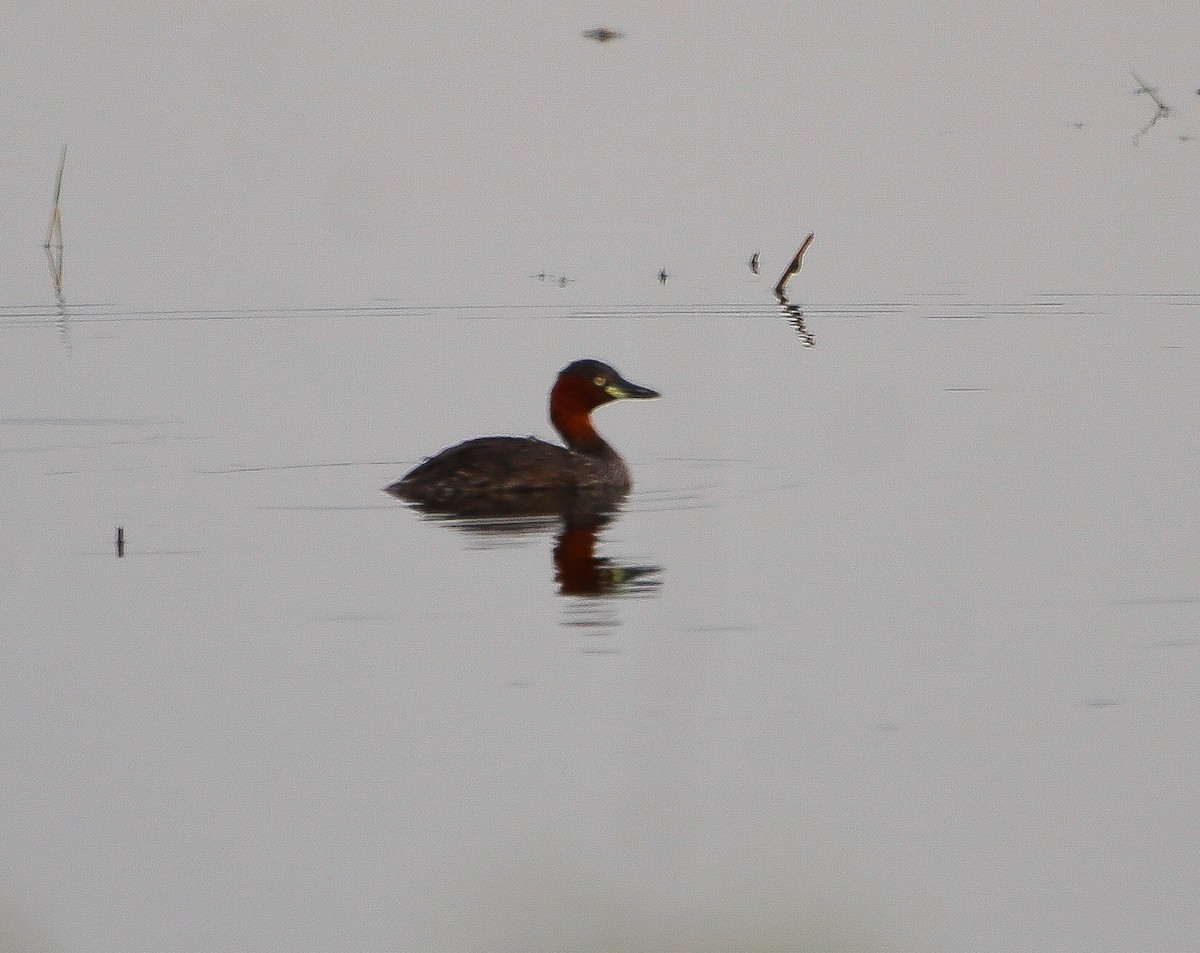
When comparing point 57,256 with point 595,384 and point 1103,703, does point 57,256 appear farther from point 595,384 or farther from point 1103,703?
point 1103,703

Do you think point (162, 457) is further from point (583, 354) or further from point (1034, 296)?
point (1034, 296)

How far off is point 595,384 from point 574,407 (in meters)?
0.21

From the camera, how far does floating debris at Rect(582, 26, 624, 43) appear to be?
43.2m

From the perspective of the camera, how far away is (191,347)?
18.3m

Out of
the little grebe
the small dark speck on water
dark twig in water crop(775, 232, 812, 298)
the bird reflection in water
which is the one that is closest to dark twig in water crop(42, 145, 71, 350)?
the little grebe

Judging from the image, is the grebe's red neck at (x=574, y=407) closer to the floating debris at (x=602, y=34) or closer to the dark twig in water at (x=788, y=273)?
the dark twig in water at (x=788, y=273)

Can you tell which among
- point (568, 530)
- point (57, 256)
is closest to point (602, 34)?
point (57, 256)

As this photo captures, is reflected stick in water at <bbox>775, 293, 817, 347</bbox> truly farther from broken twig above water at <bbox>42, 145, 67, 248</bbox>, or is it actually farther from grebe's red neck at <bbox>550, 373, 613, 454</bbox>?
broken twig above water at <bbox>42, 145, 67, 248</bbox>

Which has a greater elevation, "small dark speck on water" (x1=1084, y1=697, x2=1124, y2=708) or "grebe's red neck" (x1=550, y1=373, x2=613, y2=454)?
"grebe's red neck" (x1=550, y1=373, x2=613, y2=454)

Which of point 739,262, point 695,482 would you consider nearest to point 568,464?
point 695,482

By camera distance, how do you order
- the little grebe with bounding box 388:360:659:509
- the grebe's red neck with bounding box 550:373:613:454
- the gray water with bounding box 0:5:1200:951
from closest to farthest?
the gray water with bounding box 0:5:1200:951, the little grebe with bounding box 388:360:659:509, the grebe's red neck with bounding box 550:373:613:454

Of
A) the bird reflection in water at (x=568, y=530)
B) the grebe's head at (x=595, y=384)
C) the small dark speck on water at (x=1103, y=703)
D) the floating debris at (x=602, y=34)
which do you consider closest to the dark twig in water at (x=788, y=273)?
the grebe's head at (x=595, y=384)

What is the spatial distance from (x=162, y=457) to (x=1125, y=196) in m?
13.9

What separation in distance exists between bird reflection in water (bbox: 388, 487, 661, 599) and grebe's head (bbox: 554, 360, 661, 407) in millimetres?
1156
